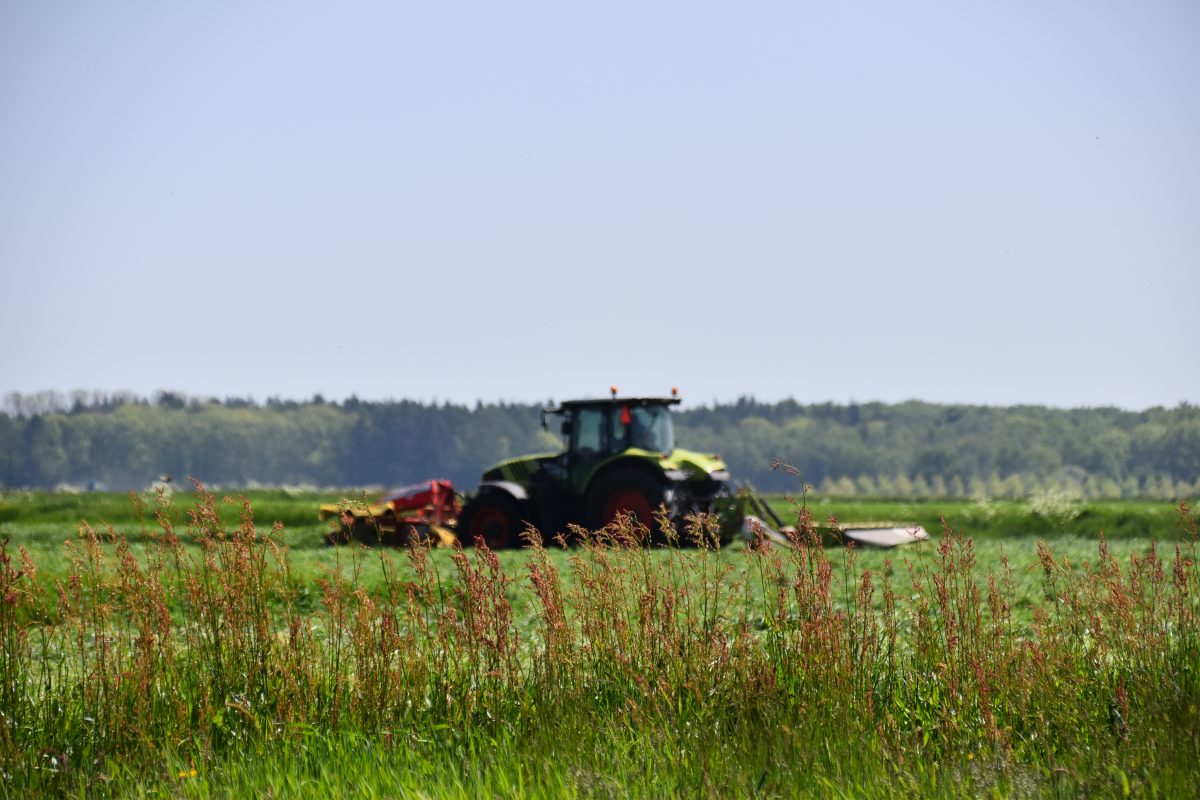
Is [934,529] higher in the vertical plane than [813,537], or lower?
lower

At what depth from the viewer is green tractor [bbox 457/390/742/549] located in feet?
56.5

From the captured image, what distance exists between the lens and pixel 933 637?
6008mm

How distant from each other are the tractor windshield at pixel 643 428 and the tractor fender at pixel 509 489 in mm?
1684

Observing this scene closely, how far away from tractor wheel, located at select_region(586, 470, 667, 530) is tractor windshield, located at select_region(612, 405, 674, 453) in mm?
685

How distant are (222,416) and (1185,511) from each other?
138 metres

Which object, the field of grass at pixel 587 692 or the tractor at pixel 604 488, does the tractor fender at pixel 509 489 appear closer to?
the tractor at pixel 604 488

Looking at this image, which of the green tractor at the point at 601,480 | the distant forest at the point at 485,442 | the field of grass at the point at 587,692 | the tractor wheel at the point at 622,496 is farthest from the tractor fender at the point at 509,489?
the distant forest at the point at 485,442

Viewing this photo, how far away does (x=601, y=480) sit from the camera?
1752 centimetres

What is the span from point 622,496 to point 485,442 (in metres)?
119

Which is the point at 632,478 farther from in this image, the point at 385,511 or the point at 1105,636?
the point at 1105,636

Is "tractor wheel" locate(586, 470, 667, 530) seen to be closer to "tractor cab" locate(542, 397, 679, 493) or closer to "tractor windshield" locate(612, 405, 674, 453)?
"tractor cab" locate(542, 397, 679, 493)

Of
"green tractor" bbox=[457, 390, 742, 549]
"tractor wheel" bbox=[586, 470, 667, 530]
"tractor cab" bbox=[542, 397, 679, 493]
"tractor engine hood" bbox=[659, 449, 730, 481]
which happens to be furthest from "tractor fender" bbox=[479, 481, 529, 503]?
"tractor engine hood" bbox=[659, 449, 730, 481]

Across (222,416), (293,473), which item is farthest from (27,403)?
(293,473)

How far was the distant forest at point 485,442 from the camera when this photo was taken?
301ft
